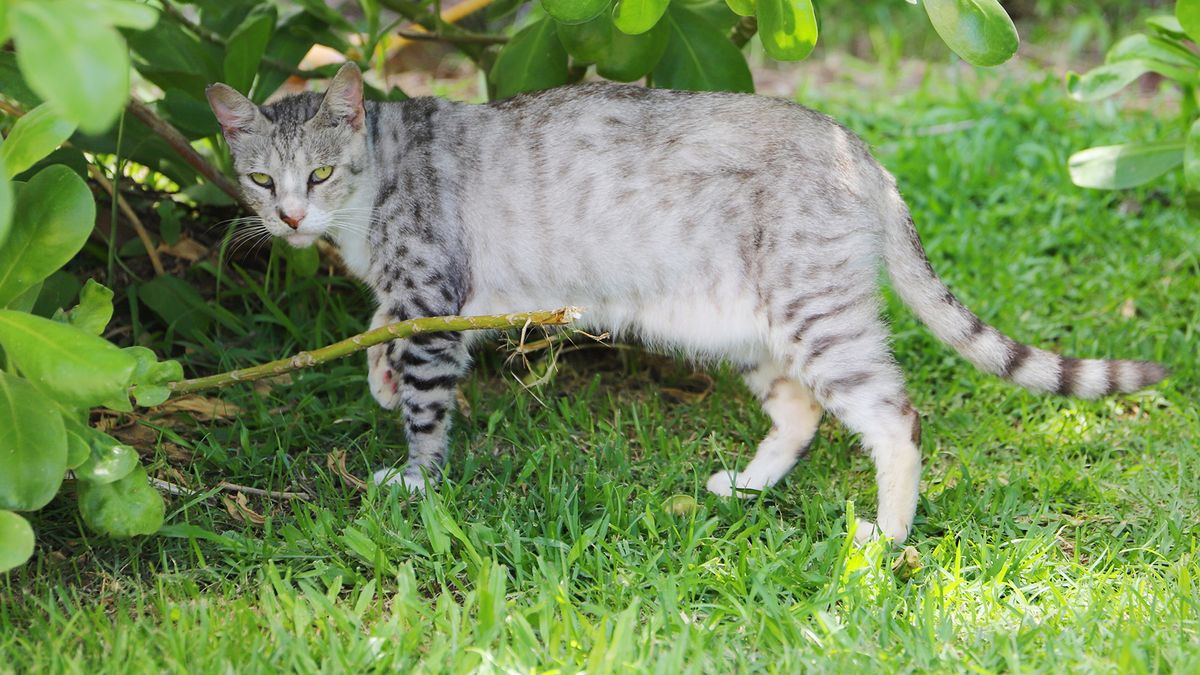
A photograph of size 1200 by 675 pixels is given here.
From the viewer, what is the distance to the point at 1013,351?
3.52 meters

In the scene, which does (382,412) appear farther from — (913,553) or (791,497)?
(913,553)

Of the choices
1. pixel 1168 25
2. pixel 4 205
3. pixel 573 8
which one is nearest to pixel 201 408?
pixel 573 8

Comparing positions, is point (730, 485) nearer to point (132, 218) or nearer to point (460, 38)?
point (460, 38)

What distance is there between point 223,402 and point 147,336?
48cm

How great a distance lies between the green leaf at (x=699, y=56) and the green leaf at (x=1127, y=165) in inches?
51.1

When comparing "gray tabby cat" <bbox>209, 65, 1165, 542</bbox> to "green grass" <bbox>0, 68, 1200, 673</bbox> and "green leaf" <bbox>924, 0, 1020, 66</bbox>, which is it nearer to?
"green grass" <bbox>0, 68, 1200, 673</bbox>

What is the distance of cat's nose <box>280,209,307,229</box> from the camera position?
3.61 m

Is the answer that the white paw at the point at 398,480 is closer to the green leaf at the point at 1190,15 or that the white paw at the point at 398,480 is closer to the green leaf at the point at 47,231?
the green leaf at the point at 47,231

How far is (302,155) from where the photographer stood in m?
3.62

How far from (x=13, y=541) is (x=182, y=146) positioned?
1.86 meters

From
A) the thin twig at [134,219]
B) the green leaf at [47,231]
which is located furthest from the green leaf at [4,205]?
the thin twig at [134,219]

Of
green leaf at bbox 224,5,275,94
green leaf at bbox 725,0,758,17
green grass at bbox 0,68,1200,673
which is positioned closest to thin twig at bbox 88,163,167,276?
green grass at bbox 0,68,1200,673

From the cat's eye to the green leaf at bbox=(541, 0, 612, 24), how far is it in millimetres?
1035

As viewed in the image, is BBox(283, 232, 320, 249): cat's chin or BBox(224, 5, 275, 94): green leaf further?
BBox(224, 5, 275, 94): green leaf
